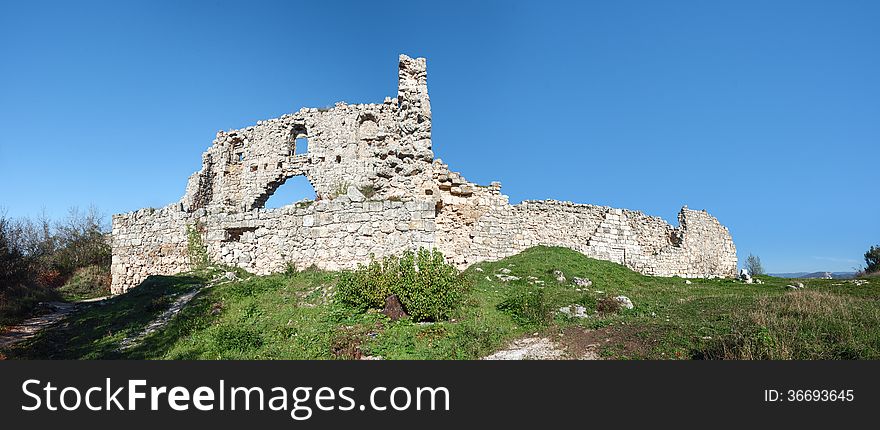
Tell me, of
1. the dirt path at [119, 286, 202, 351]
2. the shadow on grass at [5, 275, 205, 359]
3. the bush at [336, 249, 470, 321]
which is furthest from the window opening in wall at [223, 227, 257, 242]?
the bush at [336, 249, 470, 321]

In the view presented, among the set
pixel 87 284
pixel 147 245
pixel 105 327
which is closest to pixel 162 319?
pixel 105 327

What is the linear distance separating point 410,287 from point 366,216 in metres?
2.84

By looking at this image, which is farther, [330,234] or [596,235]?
[596,235]

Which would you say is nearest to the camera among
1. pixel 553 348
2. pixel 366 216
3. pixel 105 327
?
pixel 553 348

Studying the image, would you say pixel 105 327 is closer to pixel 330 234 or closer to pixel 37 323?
pixel 37 323

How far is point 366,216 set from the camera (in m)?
11.1

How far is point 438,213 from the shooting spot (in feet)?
48.3

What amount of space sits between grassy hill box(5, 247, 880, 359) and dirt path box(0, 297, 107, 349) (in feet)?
1.73

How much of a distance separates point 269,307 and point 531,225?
41.7 ft

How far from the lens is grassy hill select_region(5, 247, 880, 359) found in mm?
6773

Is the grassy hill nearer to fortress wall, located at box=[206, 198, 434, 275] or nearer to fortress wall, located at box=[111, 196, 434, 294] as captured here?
fortress wall, located at box=[206, 198, 434, 275]

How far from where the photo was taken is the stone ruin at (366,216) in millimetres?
11469

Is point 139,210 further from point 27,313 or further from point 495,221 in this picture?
point 495,221

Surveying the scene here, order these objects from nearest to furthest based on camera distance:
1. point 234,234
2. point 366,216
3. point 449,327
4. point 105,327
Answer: point 449,327
point 105,327
point 366,216
point 234,234
